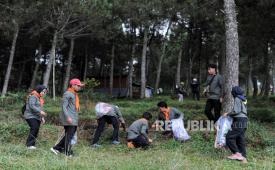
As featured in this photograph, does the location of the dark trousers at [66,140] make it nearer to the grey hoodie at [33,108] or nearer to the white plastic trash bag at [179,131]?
the grey hoodie at [33,108]

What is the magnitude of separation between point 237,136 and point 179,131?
2252 mm

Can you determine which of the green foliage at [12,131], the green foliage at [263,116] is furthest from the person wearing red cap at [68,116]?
the green foliage at [263,116]

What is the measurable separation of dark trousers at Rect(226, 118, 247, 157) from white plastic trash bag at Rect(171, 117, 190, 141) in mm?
2024

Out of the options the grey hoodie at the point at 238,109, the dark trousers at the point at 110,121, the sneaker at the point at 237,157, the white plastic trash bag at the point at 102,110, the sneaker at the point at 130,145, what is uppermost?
the grey hoodie at the point at 238,109

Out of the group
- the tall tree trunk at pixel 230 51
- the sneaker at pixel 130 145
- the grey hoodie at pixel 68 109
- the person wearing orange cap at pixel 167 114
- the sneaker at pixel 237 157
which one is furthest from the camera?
the person wearing orange cap at pixel 167 114

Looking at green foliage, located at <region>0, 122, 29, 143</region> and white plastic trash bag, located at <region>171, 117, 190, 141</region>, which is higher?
white plastic trash bag, located at <region>171, 117, 190, 141</region>

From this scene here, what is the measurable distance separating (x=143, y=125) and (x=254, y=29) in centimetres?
674

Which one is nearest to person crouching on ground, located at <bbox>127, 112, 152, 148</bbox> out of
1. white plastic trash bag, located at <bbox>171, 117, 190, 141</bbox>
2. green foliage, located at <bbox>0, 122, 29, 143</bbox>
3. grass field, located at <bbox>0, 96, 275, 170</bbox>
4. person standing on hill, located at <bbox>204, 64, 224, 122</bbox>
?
grass field, located at <bbox>0, 96, 275, 170</bbox>

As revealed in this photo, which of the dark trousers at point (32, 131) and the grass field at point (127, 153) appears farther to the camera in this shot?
the dark trousers at point (32, 131)

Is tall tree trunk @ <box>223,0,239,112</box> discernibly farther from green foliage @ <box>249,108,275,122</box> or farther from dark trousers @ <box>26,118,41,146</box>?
dark trousers @ <box>26,118,41,146</box>

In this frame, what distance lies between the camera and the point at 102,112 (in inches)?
389

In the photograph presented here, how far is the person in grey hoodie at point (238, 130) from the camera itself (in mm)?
7816

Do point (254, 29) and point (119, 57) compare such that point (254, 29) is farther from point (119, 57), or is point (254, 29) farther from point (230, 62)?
point (119, 57)

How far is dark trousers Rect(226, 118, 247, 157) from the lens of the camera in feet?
25.7
